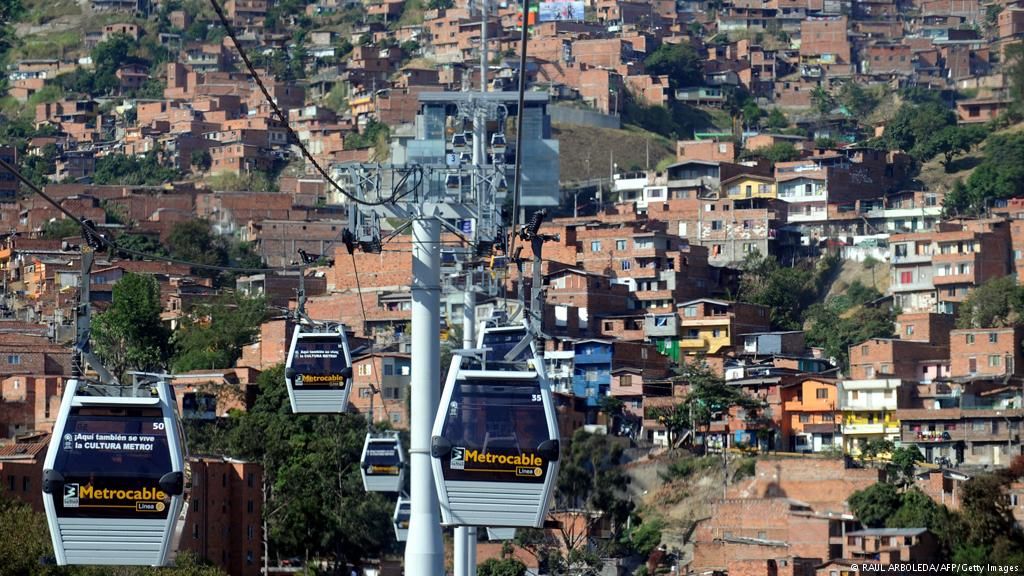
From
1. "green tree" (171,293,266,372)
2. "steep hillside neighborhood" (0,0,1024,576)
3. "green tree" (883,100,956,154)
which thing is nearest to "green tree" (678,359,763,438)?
"steep hillside neighborhood" (0,0,1024,576)

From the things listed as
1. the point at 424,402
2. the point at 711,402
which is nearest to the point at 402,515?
the point at 424,402

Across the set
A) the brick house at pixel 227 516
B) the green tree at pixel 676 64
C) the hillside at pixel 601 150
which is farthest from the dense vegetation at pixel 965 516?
the green tree at pixel 676 64

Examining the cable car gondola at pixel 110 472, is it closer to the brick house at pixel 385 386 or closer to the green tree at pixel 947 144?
the brick house at pixel 385 386

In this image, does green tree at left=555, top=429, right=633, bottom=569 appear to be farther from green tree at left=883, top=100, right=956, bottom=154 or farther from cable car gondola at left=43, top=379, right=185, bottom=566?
green tree at left=883, top=100, right=956, bottom=154

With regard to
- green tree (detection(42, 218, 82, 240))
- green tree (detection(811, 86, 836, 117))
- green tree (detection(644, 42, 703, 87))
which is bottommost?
green tree (detection(42, 218, 82, 240))

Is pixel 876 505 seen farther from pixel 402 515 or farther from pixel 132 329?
pixel 132 329

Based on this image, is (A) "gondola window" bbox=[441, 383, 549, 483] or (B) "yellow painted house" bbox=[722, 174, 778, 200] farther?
(B) "yellow painted house" bbox=[722, 174, 778, 200]

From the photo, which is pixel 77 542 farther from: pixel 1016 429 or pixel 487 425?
pixel 1016 429
